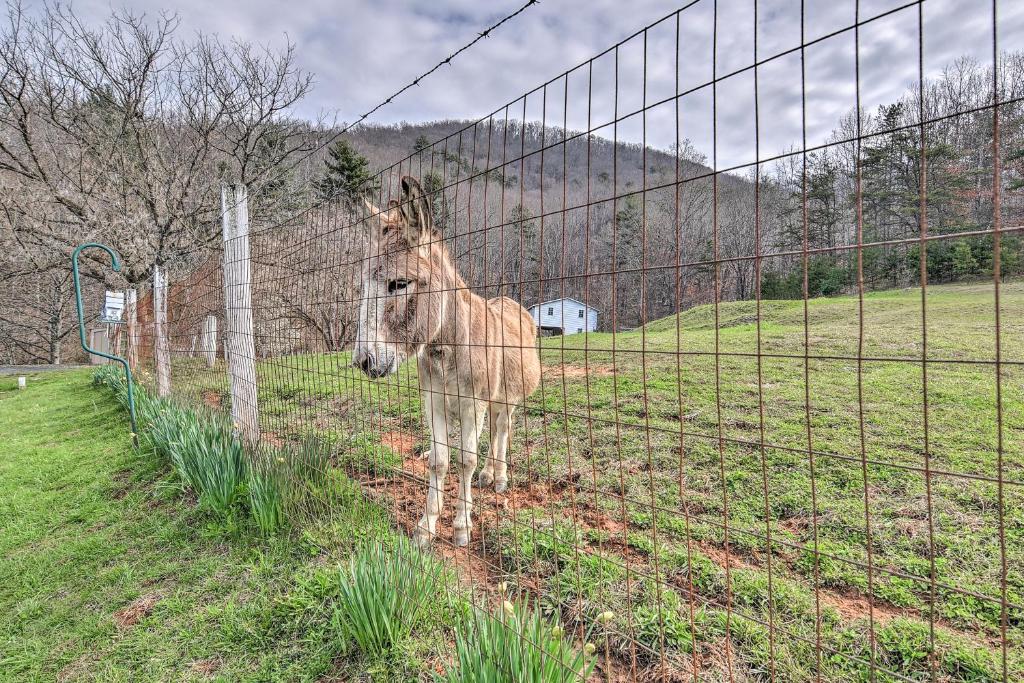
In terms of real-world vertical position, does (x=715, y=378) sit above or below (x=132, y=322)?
below

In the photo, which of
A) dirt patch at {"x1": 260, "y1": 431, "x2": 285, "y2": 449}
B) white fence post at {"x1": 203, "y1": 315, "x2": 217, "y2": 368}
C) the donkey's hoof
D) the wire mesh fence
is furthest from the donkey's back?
white fence post at {"x1": 203, "y1": 315, "x2": 217, "y2": 368}

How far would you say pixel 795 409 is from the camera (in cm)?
498

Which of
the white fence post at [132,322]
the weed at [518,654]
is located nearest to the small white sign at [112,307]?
the white fence post at [132,322]

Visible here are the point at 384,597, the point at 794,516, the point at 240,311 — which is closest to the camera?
the point at 384,597

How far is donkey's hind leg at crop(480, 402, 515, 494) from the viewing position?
4121 millimetres

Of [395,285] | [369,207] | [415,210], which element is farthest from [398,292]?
[369,207]

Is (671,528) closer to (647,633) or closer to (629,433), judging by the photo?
(647,633)

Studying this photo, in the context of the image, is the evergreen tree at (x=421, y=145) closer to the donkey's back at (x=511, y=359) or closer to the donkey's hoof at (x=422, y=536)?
the donkey's back at (x=511, y=359)

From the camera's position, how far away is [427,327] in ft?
9.73

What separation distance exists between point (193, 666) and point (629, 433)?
384 centimetres

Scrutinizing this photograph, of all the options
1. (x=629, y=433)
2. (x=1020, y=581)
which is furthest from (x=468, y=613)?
(x=629, y=433)

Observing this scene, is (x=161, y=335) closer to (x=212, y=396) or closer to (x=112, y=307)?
(x=112, y=307)

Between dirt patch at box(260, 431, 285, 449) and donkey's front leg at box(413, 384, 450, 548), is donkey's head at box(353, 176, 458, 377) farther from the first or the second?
dirt patch at box(260, 431, 285, 449)

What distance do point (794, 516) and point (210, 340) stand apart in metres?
7.09
